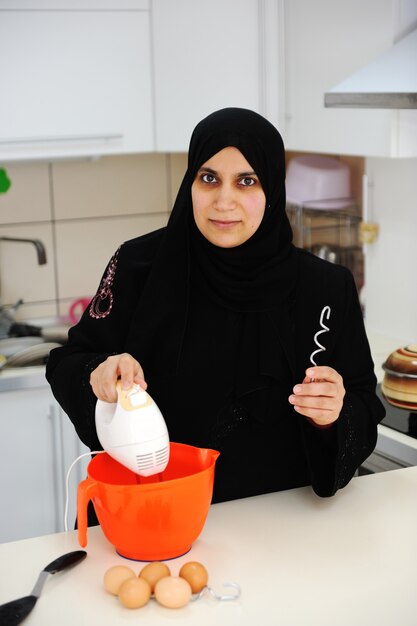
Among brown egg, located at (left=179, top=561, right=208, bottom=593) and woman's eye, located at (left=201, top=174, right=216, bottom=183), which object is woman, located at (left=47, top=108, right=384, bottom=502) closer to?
woman's eye, located at (left=201, top=174, right=216, bottom=183)

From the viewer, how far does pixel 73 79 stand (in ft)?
8.40

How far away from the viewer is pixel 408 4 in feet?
7.22

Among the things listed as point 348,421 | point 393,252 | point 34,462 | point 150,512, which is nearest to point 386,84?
point 393,252

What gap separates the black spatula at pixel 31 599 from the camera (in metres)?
1.10

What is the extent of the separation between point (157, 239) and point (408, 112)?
89 centimetres

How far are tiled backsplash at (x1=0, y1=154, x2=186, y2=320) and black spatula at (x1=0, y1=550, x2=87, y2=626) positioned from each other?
1826 millimetres

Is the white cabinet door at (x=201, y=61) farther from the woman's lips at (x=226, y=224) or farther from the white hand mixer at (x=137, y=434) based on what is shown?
the white hand mixer at (x=137, y=434)

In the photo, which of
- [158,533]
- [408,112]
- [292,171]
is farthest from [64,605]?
[292,171]

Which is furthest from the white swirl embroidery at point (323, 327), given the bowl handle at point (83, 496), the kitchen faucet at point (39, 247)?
the kitchen faucet at point (39, 247)

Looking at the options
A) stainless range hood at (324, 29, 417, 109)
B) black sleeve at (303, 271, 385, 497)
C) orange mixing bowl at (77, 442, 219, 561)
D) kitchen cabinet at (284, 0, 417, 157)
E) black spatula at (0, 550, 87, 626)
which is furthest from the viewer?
kitchen cabinet at (284, 0, 417, 157)

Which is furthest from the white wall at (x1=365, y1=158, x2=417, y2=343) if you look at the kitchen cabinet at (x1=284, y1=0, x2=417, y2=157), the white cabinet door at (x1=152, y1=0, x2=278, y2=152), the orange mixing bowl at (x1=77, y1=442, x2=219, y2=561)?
the orange mixing bowl at (x1=77, y1=442, x2=219, y2=561)

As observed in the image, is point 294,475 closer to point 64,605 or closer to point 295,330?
point 295,330

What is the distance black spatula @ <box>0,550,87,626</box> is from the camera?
1.10 m

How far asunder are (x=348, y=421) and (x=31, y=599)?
582 mm
